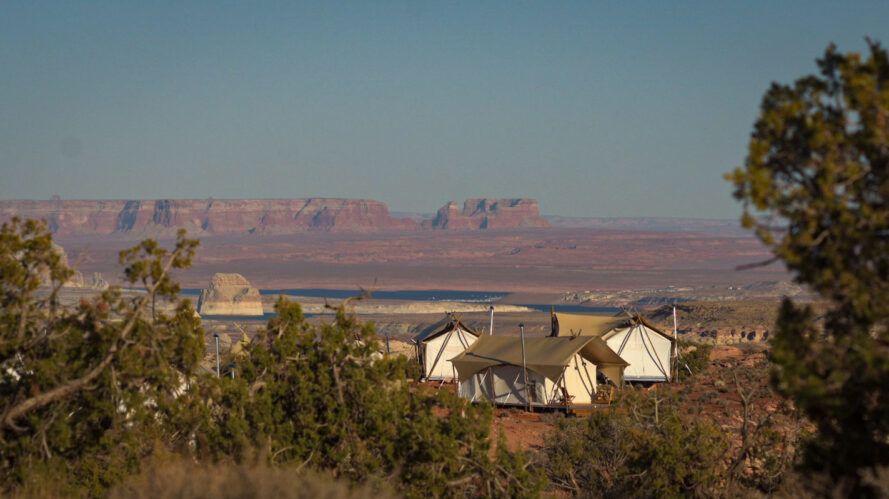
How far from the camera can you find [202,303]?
141 m

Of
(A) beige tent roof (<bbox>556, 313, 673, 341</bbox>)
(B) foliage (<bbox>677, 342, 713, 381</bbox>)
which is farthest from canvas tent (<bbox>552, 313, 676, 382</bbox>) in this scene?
(B) foliage (<bbox>677, 342, 713, 381</bbox>)

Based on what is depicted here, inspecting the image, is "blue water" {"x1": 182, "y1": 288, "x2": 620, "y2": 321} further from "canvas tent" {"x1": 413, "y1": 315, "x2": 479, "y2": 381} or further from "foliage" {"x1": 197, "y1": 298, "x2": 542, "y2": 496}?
"foliage" {"x1": 197, "y1": 298, "x2": 542, "y2": 496}

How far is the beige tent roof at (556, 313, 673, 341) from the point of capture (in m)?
32.2

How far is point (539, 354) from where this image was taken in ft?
89.1

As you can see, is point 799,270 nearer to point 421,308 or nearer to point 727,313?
point 727,313

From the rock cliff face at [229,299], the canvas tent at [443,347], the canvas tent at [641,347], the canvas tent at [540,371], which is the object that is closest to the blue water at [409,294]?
the rock cliff face at [229,299]

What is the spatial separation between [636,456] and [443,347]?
17.8 m

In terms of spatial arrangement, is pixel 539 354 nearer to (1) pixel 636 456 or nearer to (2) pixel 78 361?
(1) pixel 636 456

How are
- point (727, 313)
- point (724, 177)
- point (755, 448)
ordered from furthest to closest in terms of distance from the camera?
1. point (727, 313)
2. point (755, 448)
3. point (724, 177)

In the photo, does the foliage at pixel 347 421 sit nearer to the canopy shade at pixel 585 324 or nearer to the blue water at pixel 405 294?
the canopy shade at pixel 585 324

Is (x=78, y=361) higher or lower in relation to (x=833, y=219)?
lower

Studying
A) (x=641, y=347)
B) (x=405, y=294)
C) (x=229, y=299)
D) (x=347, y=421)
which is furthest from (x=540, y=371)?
(x=405, y=294)

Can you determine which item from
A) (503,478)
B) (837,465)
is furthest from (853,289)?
(503,478)

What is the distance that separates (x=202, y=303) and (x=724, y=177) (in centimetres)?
13750
